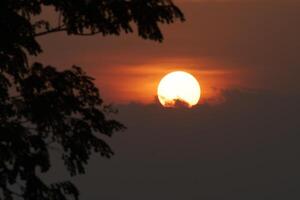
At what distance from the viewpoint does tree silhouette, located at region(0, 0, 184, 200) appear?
35.3 ft

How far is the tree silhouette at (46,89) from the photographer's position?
10766 mm

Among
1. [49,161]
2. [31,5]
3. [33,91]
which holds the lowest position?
[49,161]

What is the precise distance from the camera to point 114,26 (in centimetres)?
1105

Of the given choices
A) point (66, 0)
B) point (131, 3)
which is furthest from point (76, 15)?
point (131, 3)

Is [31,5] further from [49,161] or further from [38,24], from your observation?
[49,161]

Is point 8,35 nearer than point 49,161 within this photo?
Yes

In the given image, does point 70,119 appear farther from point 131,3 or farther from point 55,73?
point 131,3

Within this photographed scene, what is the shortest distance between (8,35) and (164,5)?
2.55 m

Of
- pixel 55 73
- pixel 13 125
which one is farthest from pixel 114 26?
pixel 13 125

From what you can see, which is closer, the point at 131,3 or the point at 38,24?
the point at 131,3

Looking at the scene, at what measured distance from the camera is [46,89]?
11359mm

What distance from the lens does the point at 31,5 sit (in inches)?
440

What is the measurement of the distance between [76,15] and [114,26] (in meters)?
0.69

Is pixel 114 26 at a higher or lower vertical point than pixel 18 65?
higher
